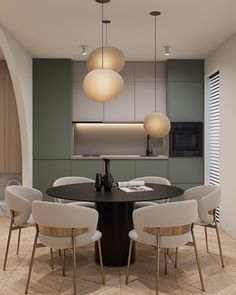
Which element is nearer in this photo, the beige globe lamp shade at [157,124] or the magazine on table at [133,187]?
the magazine on table at [133,187]

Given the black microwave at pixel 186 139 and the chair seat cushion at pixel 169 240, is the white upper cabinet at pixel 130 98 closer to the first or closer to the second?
the black microwave at pixel 186 139

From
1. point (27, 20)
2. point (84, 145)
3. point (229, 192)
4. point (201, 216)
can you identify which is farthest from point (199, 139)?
point (27, 20)

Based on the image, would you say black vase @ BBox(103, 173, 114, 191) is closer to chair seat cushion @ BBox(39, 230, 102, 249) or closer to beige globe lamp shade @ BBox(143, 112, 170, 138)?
beige globe lamp shade @ BBox(143, 112, 170, 138)

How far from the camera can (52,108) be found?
7.25m

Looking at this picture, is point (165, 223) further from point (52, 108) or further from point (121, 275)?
point (52, 108)

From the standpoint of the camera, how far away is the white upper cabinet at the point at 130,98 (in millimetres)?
7477

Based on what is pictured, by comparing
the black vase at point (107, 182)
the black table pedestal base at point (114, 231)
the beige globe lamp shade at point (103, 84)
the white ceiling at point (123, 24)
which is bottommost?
the black table pedestal base at point (114, 231)

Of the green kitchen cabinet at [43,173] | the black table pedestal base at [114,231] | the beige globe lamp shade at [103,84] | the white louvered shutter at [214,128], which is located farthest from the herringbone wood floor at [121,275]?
the green kitchen cabinet at [43,173]

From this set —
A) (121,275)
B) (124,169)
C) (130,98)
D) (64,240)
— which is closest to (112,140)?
(124,169)

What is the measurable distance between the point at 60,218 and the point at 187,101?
4.44 m

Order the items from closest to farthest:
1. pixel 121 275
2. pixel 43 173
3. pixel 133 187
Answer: pixel 121 275
pixel 133 187
pixel 43 173

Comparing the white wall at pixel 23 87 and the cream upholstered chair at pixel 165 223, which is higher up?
the white wall at pixel 23 87

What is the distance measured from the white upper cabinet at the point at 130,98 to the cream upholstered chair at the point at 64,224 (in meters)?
4.02

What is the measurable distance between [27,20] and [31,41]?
3.41ft
